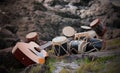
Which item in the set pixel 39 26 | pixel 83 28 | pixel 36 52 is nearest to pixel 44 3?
→ pixel 39 26

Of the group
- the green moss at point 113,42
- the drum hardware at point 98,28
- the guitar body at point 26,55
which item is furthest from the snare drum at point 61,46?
the green moss at point 113,42

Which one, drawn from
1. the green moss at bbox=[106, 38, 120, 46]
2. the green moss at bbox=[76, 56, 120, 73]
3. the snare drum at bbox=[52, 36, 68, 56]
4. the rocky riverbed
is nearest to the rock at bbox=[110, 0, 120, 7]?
the rocky riverbed

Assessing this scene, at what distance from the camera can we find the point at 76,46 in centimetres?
701

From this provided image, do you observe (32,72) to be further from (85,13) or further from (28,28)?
(85,13)

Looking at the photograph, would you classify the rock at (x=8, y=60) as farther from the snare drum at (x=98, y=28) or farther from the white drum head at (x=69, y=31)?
the snare drum at (x=98, y=28)

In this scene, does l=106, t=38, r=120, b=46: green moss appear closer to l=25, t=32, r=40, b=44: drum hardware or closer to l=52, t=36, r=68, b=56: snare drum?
l=52, t=36, r=68, b=56: snare drum

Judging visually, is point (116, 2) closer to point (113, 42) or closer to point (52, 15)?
point (113, 42)

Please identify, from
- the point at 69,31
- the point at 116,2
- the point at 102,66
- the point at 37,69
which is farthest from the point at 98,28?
the point at 37,69

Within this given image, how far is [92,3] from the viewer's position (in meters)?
9.39

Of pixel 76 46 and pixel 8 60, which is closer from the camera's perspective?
pixel 8 60

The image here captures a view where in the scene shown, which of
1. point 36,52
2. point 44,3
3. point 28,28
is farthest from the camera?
point 44,3

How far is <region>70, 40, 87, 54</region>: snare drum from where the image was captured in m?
6.96

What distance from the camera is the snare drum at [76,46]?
696cm

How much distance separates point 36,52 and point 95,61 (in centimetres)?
167
